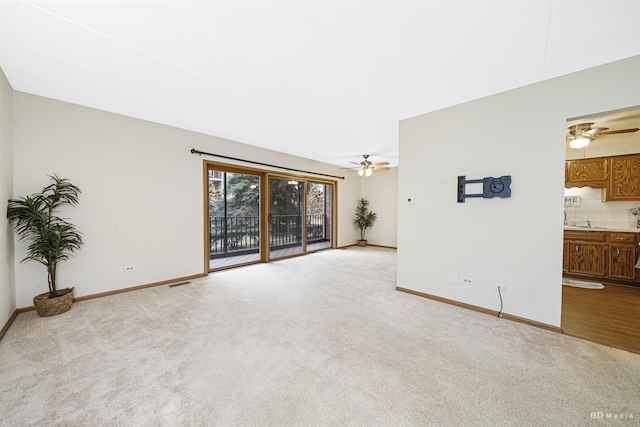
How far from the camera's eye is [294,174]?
6.00 metres

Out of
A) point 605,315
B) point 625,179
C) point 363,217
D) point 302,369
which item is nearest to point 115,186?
point 302,369

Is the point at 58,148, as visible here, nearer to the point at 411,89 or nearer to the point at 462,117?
the point at 411,89

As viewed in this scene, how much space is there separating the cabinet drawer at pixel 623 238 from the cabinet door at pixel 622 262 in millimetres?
80

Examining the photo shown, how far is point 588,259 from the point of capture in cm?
400

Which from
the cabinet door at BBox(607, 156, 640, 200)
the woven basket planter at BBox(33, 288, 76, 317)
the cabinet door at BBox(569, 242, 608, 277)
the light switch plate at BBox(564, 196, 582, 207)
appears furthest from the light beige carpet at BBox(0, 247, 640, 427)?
the light switch plate at BBox(564, 196, 582, 207)

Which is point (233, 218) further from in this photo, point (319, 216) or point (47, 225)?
point (47, 225)

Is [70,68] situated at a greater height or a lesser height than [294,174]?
greater

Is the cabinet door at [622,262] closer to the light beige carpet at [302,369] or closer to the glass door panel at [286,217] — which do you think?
the light beige carpet at [302,369]

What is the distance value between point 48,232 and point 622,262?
797cm

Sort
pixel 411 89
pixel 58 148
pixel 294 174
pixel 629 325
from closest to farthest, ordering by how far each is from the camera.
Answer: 1. pixel 629 325
2. pixel 411 89
3. pixel 58 148
4. pixel 294 174

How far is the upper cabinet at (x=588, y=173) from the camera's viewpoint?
13.1ft

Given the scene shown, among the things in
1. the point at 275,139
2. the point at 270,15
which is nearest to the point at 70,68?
the point at 270,15

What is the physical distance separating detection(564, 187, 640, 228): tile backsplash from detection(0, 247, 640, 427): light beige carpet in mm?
3418

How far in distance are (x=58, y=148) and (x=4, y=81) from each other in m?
0.78
